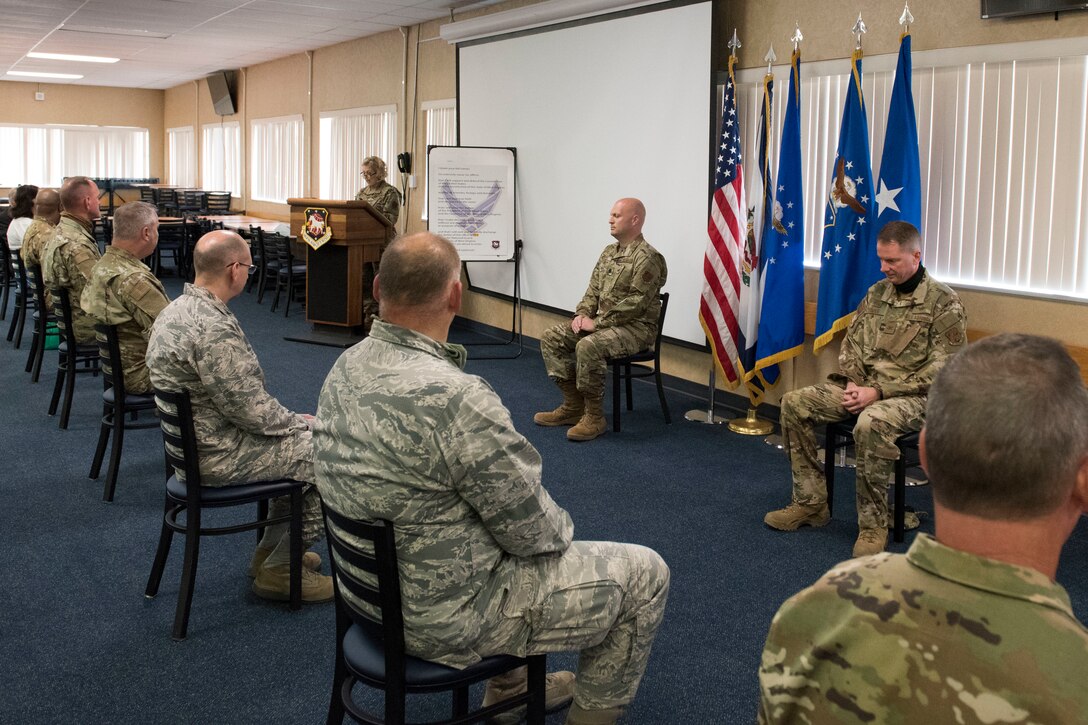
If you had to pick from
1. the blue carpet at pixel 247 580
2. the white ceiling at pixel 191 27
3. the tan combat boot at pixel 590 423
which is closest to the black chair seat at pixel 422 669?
the blue carpet at pixel 247 580

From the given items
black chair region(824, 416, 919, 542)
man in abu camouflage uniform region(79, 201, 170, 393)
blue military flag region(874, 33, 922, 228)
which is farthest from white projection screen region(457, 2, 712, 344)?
man in abu camouflage uniform region(79, 201, 170, 393)

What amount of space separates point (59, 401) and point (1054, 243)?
5.77 metres

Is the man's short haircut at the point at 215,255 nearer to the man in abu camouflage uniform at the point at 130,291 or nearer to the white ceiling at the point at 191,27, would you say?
the man in abu camouflage uniform at the point at 130,291

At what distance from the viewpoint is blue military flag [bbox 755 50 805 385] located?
531cm

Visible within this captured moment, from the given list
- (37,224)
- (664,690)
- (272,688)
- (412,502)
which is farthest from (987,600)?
(37,224)

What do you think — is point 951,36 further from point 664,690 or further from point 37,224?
point 37,224

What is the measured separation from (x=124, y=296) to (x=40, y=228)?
300cm

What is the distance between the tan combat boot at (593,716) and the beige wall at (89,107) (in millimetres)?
19478

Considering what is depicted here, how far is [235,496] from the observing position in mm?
3086

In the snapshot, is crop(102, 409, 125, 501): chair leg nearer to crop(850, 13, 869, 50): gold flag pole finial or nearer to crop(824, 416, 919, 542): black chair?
crop(824, 416, 919, 542): black chair

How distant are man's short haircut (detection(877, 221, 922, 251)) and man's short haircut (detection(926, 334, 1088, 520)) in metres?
3.04

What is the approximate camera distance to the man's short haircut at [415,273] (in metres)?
2.14

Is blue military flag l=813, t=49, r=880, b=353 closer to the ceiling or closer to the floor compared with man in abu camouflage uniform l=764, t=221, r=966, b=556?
closer to the ceiling

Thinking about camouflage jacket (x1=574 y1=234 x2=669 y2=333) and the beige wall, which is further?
the beige wall
